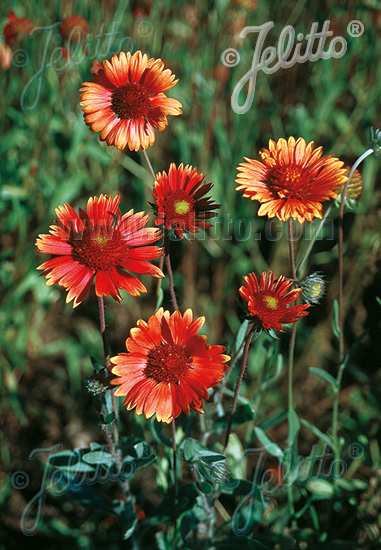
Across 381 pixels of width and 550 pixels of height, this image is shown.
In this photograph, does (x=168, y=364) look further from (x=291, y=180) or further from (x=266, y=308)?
(x=291, y=180)

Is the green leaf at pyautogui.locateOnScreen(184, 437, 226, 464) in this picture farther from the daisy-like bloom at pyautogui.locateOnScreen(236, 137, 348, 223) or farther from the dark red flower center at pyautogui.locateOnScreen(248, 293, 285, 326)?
the daisy-like bloom at pyautogui.locateOnScreen(236, 137, 348, 223)

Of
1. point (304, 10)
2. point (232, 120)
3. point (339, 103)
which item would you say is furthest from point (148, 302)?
point (304, 10)

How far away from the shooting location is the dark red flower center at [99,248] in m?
1.07

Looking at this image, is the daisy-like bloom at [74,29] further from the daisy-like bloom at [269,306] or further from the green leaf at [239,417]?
the green leaf at [239,417]

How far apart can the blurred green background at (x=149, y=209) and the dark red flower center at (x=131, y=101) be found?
0.71m

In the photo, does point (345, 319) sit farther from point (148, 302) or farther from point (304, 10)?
point (304, 10)

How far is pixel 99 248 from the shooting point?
107 cm

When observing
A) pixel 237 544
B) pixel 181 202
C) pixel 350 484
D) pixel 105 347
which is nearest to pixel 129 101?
pixel 181 202

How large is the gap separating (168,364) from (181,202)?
374 millimetres

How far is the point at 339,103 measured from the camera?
2.74 meters

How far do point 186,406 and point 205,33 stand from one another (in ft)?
6.48

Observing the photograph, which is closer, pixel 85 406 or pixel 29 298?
pixel 85 406

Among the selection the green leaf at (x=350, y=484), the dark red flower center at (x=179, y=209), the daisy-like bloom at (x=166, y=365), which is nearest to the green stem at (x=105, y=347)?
the daisy-like bloom at (x=166, y=365)

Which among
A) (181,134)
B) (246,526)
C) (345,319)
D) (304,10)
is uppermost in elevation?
(304,10)
